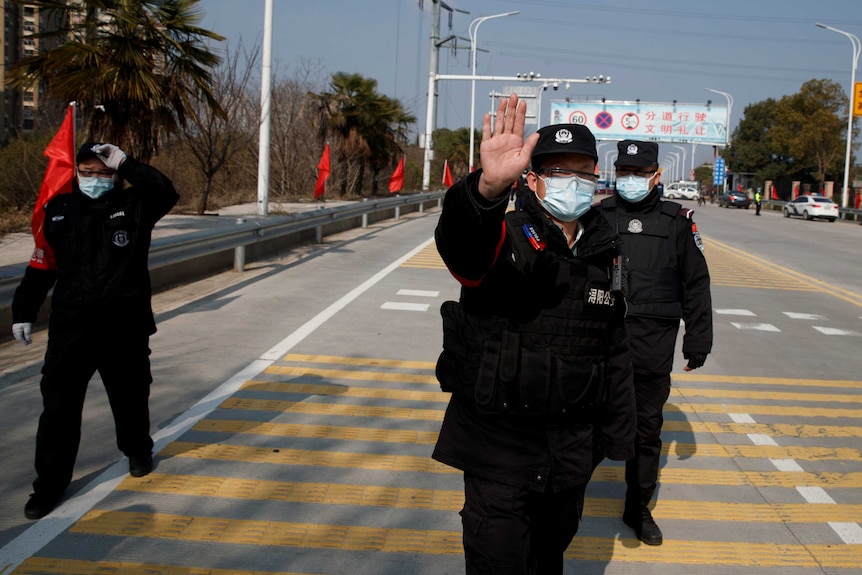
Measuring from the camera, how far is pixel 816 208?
45031mm

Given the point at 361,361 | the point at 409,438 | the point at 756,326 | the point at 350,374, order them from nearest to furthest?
the point at 409,438, the point at 350,374, the point at 361,361, the point at 756,326

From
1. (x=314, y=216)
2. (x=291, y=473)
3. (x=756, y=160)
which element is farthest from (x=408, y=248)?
(x=756, y=160)

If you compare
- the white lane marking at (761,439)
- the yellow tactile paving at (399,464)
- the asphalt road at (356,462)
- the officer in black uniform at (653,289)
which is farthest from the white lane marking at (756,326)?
the officer in black uniform at (653,289)

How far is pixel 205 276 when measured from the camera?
42.1 ft

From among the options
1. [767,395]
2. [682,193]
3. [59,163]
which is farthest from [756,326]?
[682,193]

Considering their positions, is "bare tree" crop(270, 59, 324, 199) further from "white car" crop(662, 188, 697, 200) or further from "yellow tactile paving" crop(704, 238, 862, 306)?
"white car" crop(662, 188, 697, 200)

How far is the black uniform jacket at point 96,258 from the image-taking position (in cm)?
467

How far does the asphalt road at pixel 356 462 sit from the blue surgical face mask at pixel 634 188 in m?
1.80

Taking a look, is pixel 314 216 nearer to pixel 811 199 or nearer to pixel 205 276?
pixel 205 276

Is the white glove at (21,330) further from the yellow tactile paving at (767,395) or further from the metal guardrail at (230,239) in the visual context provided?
the yellow tactile paving at (767,395)

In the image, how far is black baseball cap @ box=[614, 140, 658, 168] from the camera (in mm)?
4898

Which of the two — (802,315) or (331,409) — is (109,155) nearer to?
(331,409)

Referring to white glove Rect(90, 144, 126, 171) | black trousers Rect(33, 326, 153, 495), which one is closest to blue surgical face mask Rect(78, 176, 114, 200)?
white glove Rect(90, 144, 126, 171)

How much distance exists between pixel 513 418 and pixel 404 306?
849 cm
